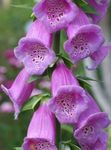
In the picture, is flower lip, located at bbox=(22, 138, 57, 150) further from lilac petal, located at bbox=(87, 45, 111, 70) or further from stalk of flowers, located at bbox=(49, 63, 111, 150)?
lilac petal, located at bbox=(87, 45, 111, 70)

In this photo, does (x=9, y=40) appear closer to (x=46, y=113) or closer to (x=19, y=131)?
(x=19, y=131)

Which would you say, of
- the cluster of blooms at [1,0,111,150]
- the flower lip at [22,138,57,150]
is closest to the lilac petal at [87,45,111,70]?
the cluster of blooms at [1,0,111,150]

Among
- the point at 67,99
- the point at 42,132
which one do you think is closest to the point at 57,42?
the point at 67,99

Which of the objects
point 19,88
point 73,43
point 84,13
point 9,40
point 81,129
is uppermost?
point 9,40

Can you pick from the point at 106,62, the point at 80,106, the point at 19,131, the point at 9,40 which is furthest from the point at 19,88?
the point at 9,40

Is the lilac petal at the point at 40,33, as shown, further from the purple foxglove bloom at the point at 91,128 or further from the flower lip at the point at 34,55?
the purple foxglove bloom at the point at 91,128

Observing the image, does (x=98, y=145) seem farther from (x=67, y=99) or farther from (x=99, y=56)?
(x=99, y=56)
